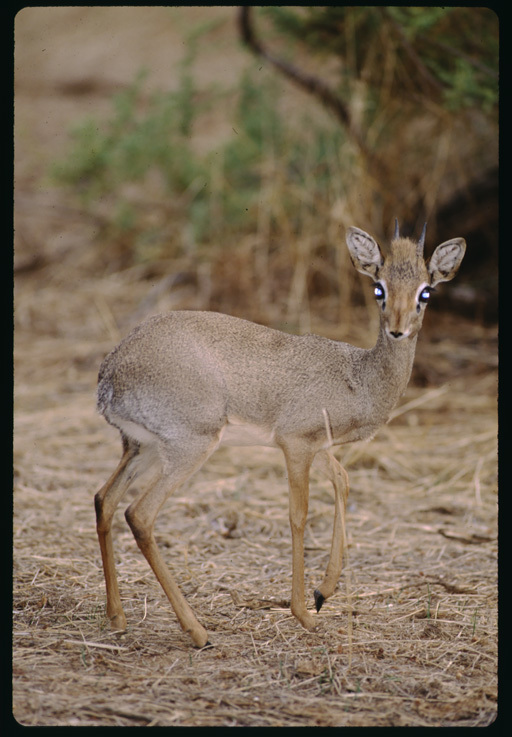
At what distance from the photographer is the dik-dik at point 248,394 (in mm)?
3954

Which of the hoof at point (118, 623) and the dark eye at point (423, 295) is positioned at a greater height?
the dark eye at point (423, 295)

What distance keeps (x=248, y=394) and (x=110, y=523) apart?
910 mm

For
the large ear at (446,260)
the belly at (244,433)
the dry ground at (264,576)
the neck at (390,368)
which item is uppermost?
the large ear at (446,260)

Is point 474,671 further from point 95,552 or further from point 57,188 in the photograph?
point 57,188

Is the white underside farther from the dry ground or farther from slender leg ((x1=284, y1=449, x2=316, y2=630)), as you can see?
the dry ground

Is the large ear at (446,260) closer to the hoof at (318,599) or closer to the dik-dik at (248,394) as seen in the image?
the dik-dik at (248,394)

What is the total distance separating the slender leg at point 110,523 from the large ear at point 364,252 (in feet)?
4.66

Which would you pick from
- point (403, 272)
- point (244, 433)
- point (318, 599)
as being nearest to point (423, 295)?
point (403, 272)

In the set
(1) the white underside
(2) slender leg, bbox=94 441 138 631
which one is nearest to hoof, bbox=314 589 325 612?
(1) the white underside

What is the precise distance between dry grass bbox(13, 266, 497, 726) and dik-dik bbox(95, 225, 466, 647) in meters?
0.28

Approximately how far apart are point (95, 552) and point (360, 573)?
5.02ft

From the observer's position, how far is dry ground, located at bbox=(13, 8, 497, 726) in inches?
132

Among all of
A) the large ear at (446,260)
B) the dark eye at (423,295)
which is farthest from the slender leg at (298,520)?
the large ear at (446,260)

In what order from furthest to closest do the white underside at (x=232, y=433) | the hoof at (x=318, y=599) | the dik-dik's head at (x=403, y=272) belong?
1. the hoof at (x=318, y=599)
2. the white underside at (x=232, y=433)
3. the dik-dik's head at (x=403, y=272)
